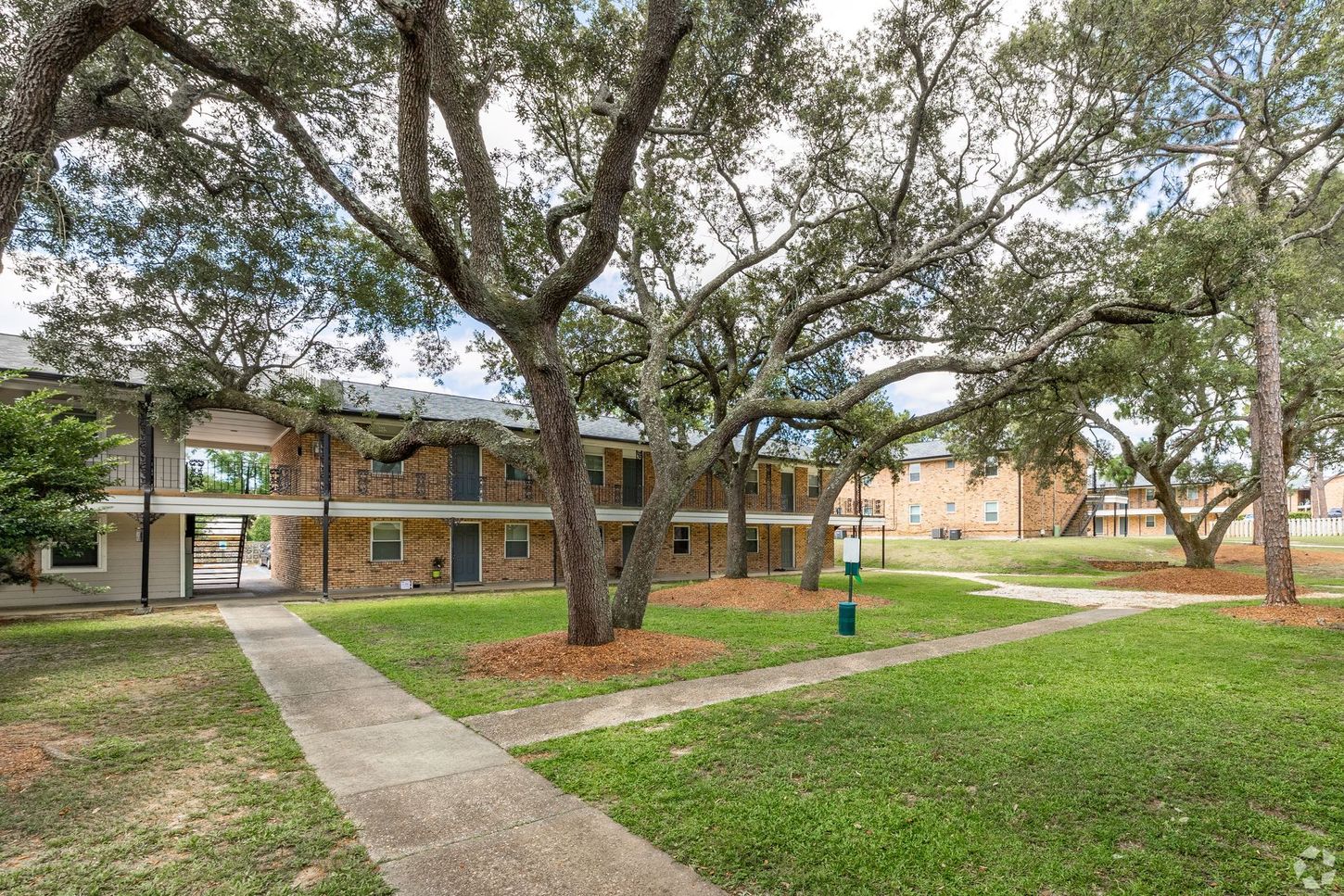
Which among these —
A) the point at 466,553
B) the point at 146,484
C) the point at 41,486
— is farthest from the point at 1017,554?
the point at 41,486

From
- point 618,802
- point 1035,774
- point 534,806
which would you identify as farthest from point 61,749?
point 1035,774

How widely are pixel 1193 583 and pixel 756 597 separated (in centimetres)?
1340

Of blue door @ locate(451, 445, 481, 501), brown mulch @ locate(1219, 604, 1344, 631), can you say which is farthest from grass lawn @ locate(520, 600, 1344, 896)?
blue door @ locate(451, 445, 481, 501)

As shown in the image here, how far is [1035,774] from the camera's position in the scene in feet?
15.1

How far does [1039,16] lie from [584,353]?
1120 centimetres

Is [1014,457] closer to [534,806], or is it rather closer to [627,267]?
[627,267]

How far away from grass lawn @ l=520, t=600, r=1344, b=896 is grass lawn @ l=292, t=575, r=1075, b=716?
5.48ft

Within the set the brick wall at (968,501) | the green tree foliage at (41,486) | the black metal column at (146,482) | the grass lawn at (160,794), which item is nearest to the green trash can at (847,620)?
the grass lawn at (160,794)

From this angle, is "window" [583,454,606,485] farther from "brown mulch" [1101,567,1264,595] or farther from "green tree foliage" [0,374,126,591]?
"brown mulch" [1101,567,1264,595]

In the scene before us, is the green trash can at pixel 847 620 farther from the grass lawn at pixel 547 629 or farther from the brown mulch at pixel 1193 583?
the brown mulch at pixel 1193 583

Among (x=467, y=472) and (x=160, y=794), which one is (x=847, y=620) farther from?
(x=467, y=472)

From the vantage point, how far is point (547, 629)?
11383 millimetres

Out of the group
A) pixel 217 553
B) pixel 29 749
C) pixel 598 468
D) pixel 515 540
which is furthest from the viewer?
pixel 598 468

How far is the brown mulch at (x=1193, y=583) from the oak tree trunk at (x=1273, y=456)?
16.0 feet
